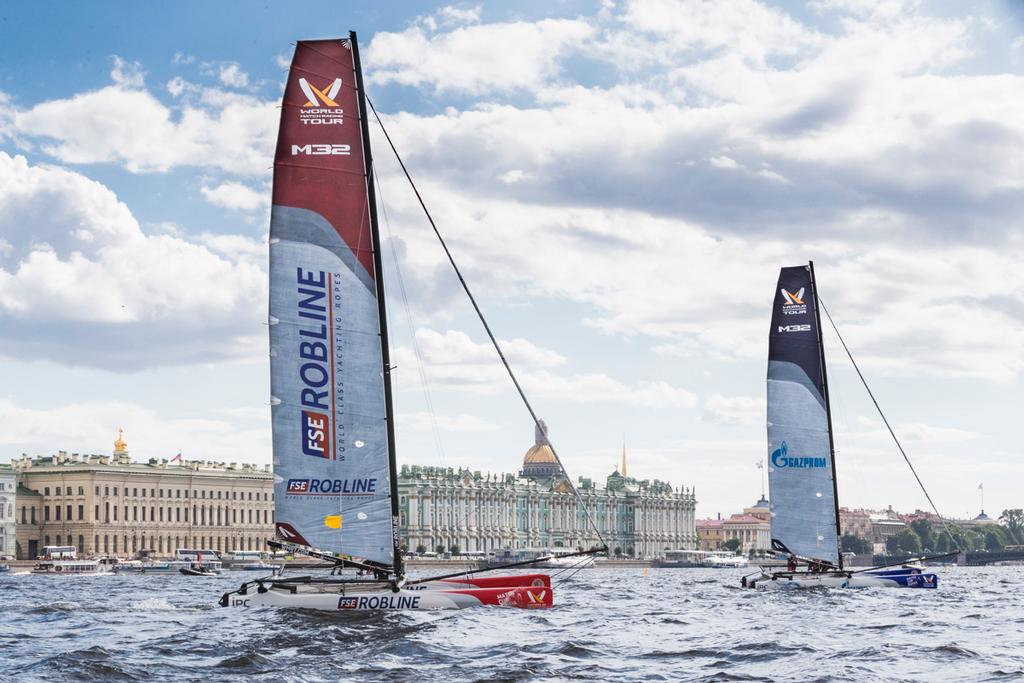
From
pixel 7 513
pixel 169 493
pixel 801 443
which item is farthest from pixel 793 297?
pixel 169 493

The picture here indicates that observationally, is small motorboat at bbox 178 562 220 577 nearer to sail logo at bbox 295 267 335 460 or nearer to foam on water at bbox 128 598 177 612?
foam on water at bbox 128 598 177 612

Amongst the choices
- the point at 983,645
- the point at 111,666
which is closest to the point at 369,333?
the point at 111,666

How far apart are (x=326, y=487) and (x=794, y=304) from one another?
24.6 m

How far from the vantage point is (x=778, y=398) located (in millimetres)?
48906

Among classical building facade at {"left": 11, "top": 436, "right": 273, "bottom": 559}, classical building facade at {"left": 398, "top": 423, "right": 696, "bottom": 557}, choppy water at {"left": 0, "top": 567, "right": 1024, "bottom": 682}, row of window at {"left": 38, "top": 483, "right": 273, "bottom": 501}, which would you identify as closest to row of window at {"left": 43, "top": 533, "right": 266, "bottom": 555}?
classical building facade at {"left": 11, "top": 436, "right": 273, "bottom": 559}

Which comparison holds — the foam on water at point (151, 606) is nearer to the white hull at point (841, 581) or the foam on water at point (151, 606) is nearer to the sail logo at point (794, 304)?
the white hull at point (841, 581)

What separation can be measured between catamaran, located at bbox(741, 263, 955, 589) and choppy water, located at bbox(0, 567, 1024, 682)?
34.1 ft

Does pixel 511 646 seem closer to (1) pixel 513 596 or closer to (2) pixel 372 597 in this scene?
(1) pixel 513 596

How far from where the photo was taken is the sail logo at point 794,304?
161 feet

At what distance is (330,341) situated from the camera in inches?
1101

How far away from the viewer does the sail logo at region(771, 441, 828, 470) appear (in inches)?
1916

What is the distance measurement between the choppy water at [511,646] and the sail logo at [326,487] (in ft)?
7.18

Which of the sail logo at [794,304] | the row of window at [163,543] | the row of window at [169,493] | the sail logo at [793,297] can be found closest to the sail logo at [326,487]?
the sail logo at [794,304]

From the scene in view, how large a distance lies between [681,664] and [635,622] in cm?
1068
